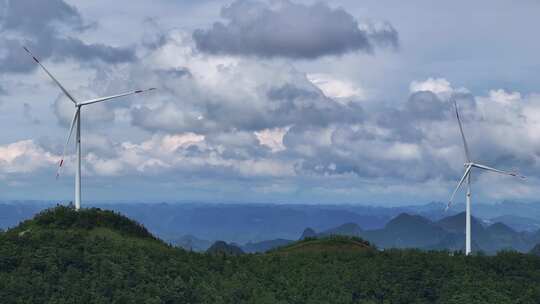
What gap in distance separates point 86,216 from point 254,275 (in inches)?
1587

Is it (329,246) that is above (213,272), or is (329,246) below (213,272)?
above

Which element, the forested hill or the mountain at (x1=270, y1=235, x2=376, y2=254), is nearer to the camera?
the forested hill

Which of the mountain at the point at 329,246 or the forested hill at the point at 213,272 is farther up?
the mountain at the point at 329,246

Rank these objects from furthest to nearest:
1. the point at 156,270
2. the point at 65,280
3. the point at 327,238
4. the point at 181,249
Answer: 1. the point at 327,238
2. the point at 181,249
3. the point at 156,270
4. the point at 65,280

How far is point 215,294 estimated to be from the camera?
387 feet

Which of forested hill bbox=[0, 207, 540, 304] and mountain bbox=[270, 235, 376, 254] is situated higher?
mountain bbox=[270, 235, 376, 254]

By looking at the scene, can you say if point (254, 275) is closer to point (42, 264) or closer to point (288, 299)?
point (288, 299)

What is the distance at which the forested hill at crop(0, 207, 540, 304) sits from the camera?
370 ft

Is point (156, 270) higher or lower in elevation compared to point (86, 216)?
lower

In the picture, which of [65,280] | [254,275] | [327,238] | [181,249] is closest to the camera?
[65,280]

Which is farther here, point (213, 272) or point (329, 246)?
point (329, 246)

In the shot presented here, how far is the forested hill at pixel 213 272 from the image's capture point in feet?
370

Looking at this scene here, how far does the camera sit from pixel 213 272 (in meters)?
132

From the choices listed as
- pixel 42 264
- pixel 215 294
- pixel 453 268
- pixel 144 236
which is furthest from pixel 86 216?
pixel 453 268
